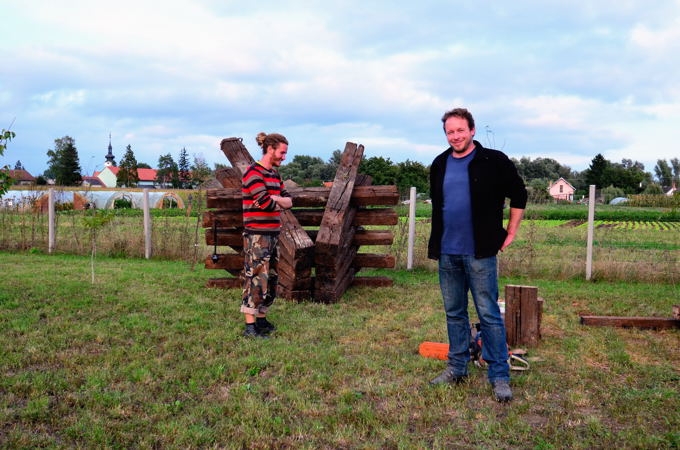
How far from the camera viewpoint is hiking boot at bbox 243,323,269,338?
564 centimetres

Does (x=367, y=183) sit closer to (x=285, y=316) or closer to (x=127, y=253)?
(x=285, y=316)

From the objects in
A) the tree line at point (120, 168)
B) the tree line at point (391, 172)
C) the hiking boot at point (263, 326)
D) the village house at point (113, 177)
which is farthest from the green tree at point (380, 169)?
the village house at point (113, 177)

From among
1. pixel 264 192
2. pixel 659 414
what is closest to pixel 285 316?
pixel 264 192

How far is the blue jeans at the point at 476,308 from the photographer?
13.4 ft

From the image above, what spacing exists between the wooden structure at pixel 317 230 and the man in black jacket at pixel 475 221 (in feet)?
10.2

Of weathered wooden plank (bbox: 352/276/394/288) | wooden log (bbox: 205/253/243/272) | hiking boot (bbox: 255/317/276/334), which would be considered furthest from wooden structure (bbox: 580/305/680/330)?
wooden log (bbox: 205/253/243/272)

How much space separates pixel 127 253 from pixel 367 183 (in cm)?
685

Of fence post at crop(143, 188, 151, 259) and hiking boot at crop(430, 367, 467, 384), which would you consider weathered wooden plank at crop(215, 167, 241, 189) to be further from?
fence post at crop(143, 188, 151, 259)

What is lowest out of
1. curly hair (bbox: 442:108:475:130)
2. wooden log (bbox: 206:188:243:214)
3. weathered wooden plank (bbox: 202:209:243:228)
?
weathered wooden plank (bbox: 202:209:243:228)

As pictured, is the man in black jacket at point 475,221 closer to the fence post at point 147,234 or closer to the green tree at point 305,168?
the fence post at point 147,234

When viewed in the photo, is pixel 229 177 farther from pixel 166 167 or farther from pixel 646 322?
pixel 166 167

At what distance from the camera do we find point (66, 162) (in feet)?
250

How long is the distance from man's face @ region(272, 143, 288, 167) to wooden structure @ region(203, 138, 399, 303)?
173 centimetres

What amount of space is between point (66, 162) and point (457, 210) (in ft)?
270
